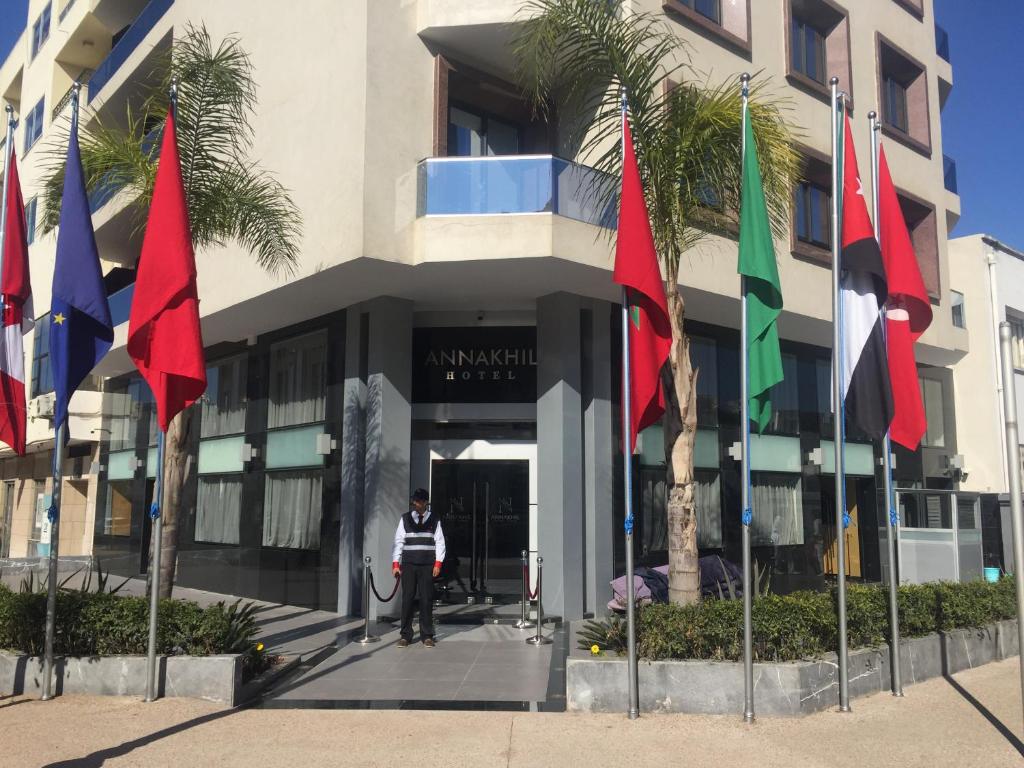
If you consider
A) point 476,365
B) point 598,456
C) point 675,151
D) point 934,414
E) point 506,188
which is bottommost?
point 598,456

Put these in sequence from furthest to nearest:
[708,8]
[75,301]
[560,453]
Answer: [708,8], [560,453], [75,301]

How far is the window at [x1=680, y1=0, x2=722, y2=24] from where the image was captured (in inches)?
575

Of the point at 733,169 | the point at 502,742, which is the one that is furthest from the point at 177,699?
the point at 733,169

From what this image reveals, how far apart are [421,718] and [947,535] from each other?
10.3m

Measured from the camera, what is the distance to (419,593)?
11102 mm

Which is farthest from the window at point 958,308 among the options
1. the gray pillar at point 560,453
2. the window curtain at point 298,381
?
the window curtain at point 298,381

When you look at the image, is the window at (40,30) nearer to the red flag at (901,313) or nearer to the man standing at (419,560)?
the man standing at (419,560)

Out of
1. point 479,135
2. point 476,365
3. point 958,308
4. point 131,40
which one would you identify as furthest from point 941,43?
point 131,40

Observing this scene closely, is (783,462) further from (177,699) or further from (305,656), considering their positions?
(177,699)

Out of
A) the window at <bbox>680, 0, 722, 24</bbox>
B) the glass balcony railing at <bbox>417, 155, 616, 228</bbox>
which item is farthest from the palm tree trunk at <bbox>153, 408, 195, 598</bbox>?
the window at <bbox>680, 0, 722, 24</bbox>

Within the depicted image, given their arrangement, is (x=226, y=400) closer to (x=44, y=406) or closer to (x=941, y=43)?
(x=44, y=406)

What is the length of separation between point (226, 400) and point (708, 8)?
11945 mm

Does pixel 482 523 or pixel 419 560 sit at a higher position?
pixel 482 523

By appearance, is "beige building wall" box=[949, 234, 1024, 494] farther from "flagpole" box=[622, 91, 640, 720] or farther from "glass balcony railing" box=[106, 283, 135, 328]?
"glass balcony railing" box=[106, 283, 135, 328]
